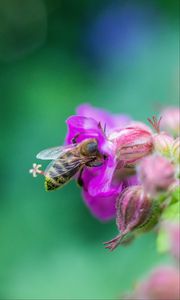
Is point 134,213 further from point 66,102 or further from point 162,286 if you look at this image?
point 66,102

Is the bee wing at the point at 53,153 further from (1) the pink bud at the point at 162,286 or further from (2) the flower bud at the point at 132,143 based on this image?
(1) the pink bud at the point at 162,286

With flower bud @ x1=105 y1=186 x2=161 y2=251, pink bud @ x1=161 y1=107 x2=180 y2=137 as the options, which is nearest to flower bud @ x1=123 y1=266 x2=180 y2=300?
flower bud @ x1=105 y1=186 x2=161 y2=251

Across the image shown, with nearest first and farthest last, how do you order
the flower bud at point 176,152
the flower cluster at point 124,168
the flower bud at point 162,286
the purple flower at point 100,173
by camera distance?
the flower bud at point 162,286
the flower cluster at point 124,168
the flower bud at point 176,152
the purple flower at point 100,173

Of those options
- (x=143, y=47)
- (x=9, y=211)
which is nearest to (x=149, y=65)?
(x=143, y=47)

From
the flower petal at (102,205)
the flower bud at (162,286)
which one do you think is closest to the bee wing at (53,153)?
the flower petal at (102,205)

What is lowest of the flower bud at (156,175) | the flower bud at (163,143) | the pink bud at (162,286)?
the pink bud at (162,286)

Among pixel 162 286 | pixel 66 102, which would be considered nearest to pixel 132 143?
pixel 162 286

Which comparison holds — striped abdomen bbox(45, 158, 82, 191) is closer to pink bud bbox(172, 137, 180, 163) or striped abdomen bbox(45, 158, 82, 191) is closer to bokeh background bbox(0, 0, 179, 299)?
pink bud bbox(172, 137, 180, 163)

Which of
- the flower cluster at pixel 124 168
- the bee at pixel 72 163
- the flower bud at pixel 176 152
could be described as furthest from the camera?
the bee at pixel 72 163
